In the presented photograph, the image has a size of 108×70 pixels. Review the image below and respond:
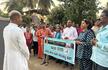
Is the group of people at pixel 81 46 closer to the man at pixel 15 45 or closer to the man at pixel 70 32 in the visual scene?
the man at pixel 15 45

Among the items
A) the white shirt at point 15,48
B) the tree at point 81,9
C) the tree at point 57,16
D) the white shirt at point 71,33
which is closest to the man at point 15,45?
the white shirt at point 15,48

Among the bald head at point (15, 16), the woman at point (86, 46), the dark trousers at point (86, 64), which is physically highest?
the bald head at point (15, 16)

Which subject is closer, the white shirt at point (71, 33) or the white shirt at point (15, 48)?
the white shirt at point (15, 48)

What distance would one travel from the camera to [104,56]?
240 inches

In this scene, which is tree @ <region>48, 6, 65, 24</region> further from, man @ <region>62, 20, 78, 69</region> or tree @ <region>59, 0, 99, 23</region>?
man @ <region>62, 20, 78, 69</region>

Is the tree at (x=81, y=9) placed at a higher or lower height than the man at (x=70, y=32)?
higher

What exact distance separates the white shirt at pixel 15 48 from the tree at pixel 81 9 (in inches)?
465

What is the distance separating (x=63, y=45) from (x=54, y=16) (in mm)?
18009

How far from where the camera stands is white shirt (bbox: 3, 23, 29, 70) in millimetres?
7145

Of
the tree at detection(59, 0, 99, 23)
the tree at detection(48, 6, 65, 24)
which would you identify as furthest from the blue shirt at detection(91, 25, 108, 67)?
the tree at detection(48, 6, 65, 24)

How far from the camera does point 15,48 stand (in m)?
7.24

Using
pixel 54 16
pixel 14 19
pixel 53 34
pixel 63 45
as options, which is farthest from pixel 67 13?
pixel 14 19

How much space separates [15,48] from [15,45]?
68mm

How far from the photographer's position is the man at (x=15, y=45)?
Answer: 7148 millimetres
